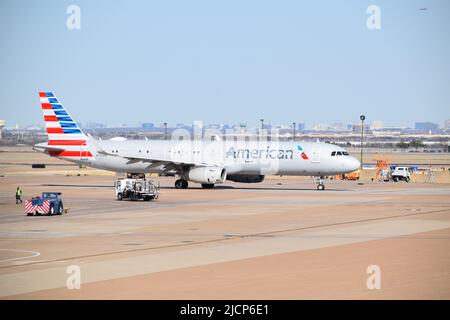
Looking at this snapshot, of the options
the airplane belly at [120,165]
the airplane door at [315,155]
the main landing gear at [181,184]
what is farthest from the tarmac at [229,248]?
the airplane belly at [120,165]

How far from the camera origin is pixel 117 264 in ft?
105

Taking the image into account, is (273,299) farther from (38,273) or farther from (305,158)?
(305,158)

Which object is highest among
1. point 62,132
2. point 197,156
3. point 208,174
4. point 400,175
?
point 62,132

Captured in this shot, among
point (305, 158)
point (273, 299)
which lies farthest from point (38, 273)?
point (305, 158)

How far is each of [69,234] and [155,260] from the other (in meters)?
10.3

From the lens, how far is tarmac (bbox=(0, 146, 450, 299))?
1073 inches

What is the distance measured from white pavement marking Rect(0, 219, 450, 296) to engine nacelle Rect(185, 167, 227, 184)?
29752 mm

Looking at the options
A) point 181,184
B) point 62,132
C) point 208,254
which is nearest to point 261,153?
point 181,184

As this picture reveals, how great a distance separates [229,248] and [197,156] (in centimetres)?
4456

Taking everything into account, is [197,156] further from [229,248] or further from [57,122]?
[229,248]

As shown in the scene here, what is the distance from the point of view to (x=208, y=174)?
7738 centimetres

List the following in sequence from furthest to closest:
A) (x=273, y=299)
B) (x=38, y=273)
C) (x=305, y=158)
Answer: (x=305, y=158) < (x=38, y=273) < (x=273, y=299)

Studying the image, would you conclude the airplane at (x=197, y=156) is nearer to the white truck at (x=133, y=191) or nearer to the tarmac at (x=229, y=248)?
the tarmac at (x=229, y=248)

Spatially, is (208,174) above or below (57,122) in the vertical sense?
below
